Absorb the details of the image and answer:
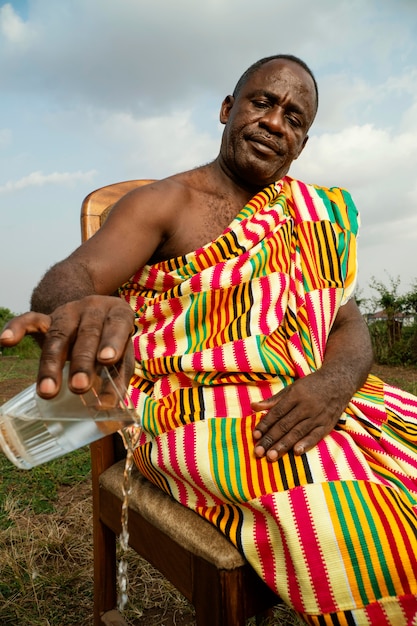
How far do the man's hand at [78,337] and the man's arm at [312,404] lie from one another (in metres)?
0.46

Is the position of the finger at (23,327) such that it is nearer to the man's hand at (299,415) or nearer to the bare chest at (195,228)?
the man's hand at (299,415)

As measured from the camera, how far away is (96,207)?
177 centimetres

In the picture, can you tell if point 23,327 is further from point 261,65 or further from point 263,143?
point 261,65

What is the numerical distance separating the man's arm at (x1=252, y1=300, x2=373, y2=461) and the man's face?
66 centimetres

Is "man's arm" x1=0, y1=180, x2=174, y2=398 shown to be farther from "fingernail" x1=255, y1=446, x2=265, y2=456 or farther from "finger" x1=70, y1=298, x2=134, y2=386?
"fingernail" x1=255, y1=446, x2=265, y2=456

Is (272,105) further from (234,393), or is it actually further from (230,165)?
(234,393)

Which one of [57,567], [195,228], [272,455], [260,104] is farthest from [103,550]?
[260,104]

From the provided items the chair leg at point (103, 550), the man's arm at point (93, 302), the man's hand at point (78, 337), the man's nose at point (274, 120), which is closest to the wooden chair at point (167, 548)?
the chair leg at point (103, 550)

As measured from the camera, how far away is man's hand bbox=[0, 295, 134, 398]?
2.56ft

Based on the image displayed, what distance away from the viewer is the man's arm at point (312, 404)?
1212 mm

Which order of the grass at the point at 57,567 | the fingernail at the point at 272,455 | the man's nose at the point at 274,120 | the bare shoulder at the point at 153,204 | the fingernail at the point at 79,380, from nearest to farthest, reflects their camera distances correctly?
the fingernail at the point at 79,380 < the fingernail at the point at 272,455 < the bare shoulder at the point at 153,204 < the man's nose at the point at 274,120 < the grass at the point at 57,567

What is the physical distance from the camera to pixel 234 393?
131 cm

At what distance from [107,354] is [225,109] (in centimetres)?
145

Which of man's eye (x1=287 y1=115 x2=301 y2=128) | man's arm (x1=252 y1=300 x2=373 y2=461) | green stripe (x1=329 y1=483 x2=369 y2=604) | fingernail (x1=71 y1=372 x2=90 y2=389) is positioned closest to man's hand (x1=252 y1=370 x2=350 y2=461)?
man's arm (x1=252 y1=300 x2=373 y2=461)
